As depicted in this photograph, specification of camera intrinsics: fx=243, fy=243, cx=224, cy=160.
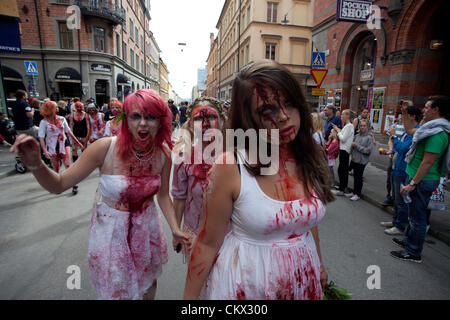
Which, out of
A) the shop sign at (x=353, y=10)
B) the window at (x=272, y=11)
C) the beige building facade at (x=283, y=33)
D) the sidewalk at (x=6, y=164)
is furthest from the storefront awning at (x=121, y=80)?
Answer: the shop sign at (x=353, y=10)

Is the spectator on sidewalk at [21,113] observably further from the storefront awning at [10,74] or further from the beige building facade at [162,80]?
the beige building facade at [162,80]

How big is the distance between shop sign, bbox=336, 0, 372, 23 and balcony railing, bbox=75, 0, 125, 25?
21.4m

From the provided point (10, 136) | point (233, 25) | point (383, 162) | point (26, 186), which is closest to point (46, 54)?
point (10, 136)

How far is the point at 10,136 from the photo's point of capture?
9.50 m

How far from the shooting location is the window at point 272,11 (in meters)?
25.3

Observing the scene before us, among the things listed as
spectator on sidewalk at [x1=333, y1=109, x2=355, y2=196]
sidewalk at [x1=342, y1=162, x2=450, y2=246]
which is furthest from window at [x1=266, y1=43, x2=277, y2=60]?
spectator on sidewalk at [x1=333, y1=109, x2=355, y2=196]

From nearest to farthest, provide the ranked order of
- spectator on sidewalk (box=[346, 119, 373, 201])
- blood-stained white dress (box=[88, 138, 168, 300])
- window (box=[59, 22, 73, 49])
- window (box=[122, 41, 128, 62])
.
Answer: blood-stained white dress (box=[88, 138, 168, 300]) < spectator on sidewalk (box=[346, 119, 373, 201]) < window (box=[59, 22, 73, 49]) < window (box=[122, 41, 128, 62])

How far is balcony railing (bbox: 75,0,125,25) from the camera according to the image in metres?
21.0

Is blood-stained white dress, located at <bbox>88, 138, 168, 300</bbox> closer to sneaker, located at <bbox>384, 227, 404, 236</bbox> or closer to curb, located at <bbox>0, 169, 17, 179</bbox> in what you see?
sneaker, located at <bbox>384, 227, 404, 236</bbox>

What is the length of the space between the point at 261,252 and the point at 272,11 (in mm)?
29405

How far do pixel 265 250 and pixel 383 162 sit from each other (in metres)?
9.92

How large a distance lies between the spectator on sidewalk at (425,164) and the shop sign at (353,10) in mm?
6922

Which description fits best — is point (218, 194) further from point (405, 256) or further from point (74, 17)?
point (74, 17)
